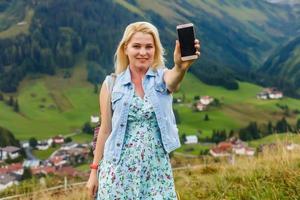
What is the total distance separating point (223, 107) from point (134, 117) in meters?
155

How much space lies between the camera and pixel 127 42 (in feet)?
12.8

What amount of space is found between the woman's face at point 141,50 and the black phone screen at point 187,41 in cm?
49

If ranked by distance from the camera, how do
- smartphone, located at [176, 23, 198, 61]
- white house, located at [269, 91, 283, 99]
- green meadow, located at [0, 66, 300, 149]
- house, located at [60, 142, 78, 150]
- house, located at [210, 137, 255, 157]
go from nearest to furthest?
smartphone, located at [176, 23, 198, 61], house, located at [210, 137, 255, 157], house, located at [60, 142, 78, 150], green meadow, located at [0, 66, 300, 149], white house, located at [269, 91, 283, 99]

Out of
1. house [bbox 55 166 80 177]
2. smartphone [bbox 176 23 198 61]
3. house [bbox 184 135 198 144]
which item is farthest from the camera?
house [bbox 184 135 198 144]

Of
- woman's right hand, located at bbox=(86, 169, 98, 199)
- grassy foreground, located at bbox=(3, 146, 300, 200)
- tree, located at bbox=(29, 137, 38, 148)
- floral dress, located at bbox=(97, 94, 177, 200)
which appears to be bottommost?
tree, located at bbox=(29, 137, 38, 148)

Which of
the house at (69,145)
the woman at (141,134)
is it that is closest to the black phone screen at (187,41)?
the woman at (141,134)

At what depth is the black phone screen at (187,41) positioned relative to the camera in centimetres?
335

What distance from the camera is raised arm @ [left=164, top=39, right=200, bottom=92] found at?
340 centimetres

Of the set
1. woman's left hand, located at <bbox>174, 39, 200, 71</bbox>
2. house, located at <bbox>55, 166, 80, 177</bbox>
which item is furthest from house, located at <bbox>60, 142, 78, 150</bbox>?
woman's left hand, located at <bbox>174, 39, 200, 71</bbox>

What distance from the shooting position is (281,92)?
616ft

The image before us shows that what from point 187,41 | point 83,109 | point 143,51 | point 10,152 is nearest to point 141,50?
point 143,51

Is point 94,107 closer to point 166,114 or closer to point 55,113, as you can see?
point 55,113

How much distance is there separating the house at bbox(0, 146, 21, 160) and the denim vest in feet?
356

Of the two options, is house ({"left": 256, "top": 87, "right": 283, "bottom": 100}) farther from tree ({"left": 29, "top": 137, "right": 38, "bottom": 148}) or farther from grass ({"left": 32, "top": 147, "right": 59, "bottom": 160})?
tree ({"left": 29, "top": 137, "right": 38, "bottom": 148})
